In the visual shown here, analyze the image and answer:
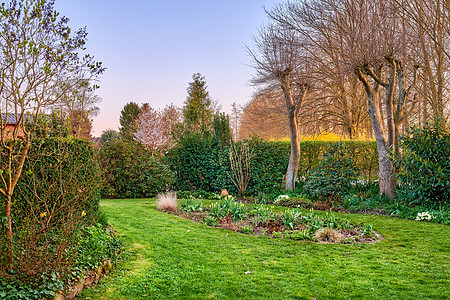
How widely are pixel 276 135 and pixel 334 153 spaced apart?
33.6ft

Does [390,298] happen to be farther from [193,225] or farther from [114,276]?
[193,225]

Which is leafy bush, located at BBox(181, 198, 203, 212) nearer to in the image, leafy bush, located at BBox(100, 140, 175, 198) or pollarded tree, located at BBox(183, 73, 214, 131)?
leafy bush, located at BBox(100, 140, 175, 198)

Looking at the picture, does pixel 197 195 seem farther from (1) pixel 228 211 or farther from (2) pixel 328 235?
(2) pixel 328 235

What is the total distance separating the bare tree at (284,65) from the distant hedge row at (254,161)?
2.08 feet

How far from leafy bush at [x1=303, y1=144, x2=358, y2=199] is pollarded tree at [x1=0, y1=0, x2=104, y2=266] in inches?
287

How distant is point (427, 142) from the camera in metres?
7.66

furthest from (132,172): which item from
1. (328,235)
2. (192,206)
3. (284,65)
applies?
(328,235)

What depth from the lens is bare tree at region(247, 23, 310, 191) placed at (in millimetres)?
9961

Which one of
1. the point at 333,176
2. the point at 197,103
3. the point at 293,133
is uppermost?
the point at 197,103

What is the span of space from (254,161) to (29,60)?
8.40 m

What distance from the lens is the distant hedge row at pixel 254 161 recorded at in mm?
10930

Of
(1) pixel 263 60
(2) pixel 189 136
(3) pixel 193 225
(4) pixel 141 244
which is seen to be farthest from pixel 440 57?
(4) pixel 141 244

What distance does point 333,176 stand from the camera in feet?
29.5

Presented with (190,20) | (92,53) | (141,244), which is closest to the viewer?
(92,53)
